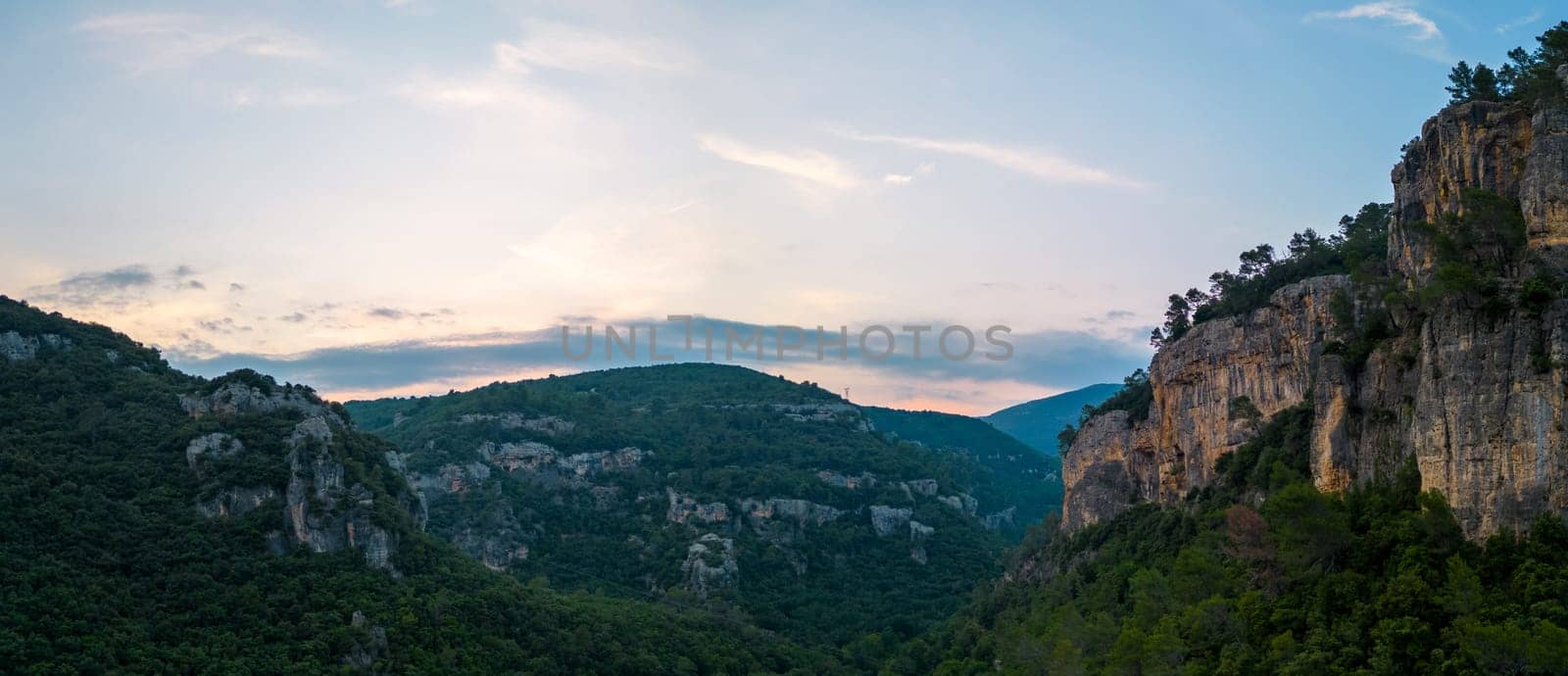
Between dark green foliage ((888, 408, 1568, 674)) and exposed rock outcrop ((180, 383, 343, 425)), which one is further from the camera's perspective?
exposed rock outcrop ((180, 383, 343, 425))

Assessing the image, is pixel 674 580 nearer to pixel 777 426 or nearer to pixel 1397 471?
pixel 777 426

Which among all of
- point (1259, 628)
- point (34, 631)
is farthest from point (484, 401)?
point (1259, 628)

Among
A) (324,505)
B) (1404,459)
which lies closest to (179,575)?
(324,505)

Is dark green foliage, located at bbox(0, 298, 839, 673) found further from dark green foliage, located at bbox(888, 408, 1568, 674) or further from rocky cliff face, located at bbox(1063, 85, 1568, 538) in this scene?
rocky cliff face, located at bbox(1063, 85, 1568, 538)

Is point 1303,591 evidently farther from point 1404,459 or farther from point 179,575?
point 179,575

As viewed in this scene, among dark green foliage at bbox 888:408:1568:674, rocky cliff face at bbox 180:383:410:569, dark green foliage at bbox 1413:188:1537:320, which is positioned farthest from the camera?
rocky cliff face at bbox 180:383:410:569

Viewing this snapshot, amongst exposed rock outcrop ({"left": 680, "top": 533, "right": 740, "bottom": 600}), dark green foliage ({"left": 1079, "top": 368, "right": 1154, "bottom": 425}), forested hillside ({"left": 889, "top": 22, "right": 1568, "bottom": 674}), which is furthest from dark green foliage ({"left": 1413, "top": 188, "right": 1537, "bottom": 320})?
exposed rock outcrop ({"left": 680, "top": 533, "right": 740, "bottom": 600})

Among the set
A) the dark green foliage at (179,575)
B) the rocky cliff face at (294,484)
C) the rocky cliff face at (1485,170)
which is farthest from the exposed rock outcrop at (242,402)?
the rocky cliff face at (1485,170)
